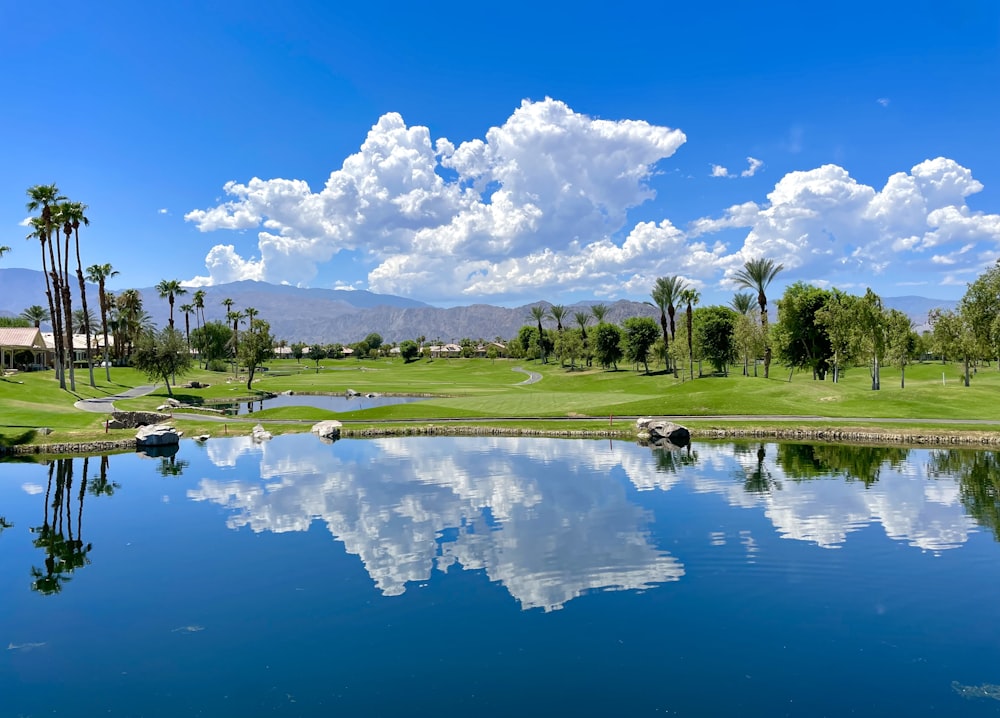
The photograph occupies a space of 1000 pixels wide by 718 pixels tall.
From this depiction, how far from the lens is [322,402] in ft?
335

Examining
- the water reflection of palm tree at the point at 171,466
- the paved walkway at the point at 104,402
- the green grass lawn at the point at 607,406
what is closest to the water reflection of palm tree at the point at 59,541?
the water reflection of palm tree at the point at 171,466

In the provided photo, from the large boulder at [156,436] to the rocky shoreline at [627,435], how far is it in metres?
1.17

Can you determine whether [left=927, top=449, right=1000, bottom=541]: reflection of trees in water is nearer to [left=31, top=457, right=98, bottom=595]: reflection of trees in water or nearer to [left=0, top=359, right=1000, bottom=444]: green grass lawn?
[left=0, top=359, right=1000, bottom=444]: green grass lawn

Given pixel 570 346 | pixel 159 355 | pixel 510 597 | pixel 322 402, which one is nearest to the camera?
pixel 510 597

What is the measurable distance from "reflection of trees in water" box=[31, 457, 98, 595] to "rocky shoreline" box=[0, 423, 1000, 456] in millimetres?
11627

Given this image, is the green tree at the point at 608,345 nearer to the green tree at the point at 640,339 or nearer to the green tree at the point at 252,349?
the green tree at the point at 640,339

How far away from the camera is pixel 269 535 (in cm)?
2658

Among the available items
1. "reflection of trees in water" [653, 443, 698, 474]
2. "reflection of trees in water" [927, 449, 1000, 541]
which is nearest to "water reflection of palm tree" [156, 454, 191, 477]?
"reflection of trees in water" [653, 443, 698, 474]

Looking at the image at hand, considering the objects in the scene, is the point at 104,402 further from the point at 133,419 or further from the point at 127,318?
the point at 127,318

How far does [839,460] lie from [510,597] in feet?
107

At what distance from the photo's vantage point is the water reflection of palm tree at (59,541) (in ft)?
73.9

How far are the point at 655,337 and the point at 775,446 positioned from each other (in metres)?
96.1

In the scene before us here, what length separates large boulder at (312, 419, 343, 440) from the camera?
56647 mm

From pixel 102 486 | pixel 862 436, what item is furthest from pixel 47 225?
pixel 862 436
